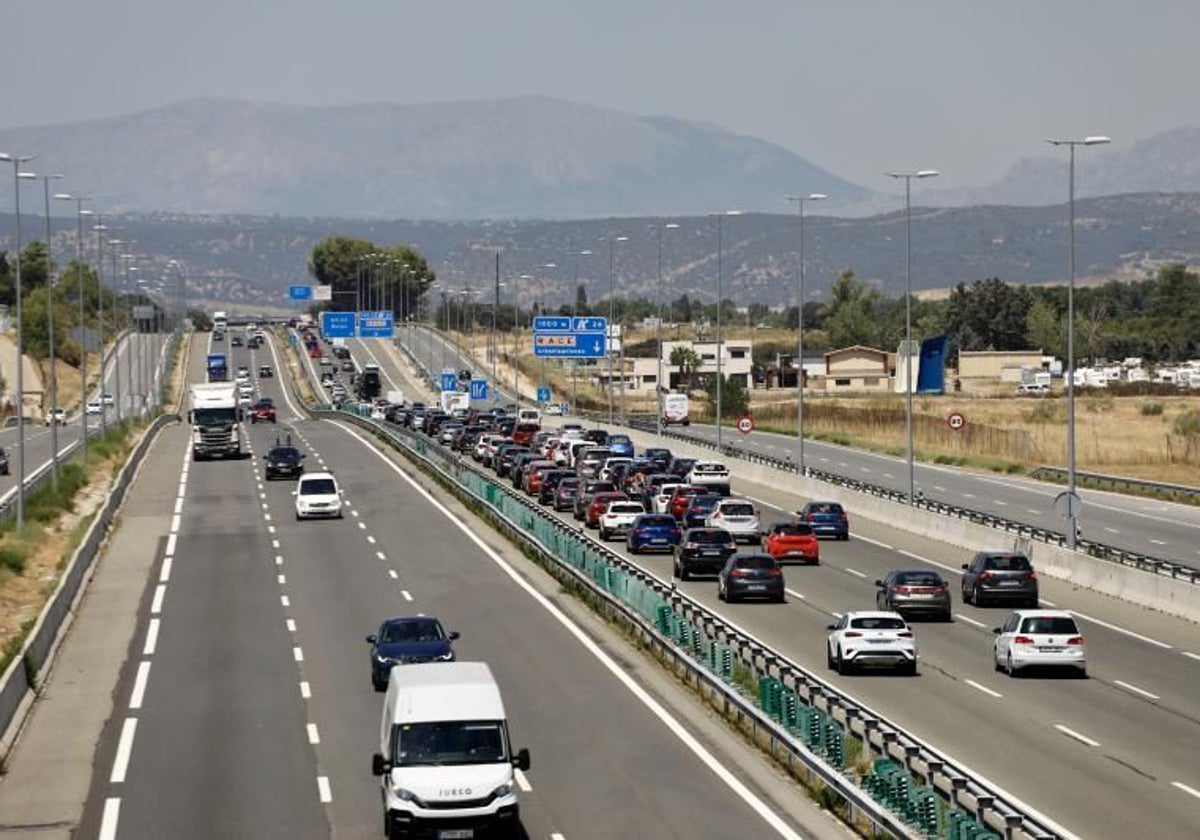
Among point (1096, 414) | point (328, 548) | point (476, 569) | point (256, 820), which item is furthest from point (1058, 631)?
point (1096, 414)

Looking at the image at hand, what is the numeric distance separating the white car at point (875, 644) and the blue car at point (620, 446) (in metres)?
49.5

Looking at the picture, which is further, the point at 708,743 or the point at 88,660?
the point at 88,660

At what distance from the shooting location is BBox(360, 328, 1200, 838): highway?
85.7 feet

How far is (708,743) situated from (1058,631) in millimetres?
9111

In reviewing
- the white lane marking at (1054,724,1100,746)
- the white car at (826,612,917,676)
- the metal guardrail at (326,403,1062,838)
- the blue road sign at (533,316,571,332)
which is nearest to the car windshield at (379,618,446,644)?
the metal guardrail at (326,403,1062,838)

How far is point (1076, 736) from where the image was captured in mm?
30938

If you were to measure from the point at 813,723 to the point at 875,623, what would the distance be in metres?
9.66

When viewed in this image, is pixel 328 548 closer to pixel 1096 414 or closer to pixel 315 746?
pixel 315 746

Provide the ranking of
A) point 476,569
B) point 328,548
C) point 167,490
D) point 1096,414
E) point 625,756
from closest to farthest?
point 625,756 < point 476,569 < point 328,548 < point 167,490 < point 1096,414

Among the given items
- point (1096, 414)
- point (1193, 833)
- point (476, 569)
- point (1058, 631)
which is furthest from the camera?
point (1096, 414)

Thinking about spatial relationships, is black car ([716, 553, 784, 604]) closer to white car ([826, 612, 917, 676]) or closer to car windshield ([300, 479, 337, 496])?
white car ([826, 612, 917, 676])

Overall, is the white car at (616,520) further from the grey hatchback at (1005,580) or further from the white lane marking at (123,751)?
the white lane marking at (123,751)

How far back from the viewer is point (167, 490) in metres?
77.5

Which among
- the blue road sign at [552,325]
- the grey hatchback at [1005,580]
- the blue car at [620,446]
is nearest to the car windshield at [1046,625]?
the grey hatchback at [1005,580]
